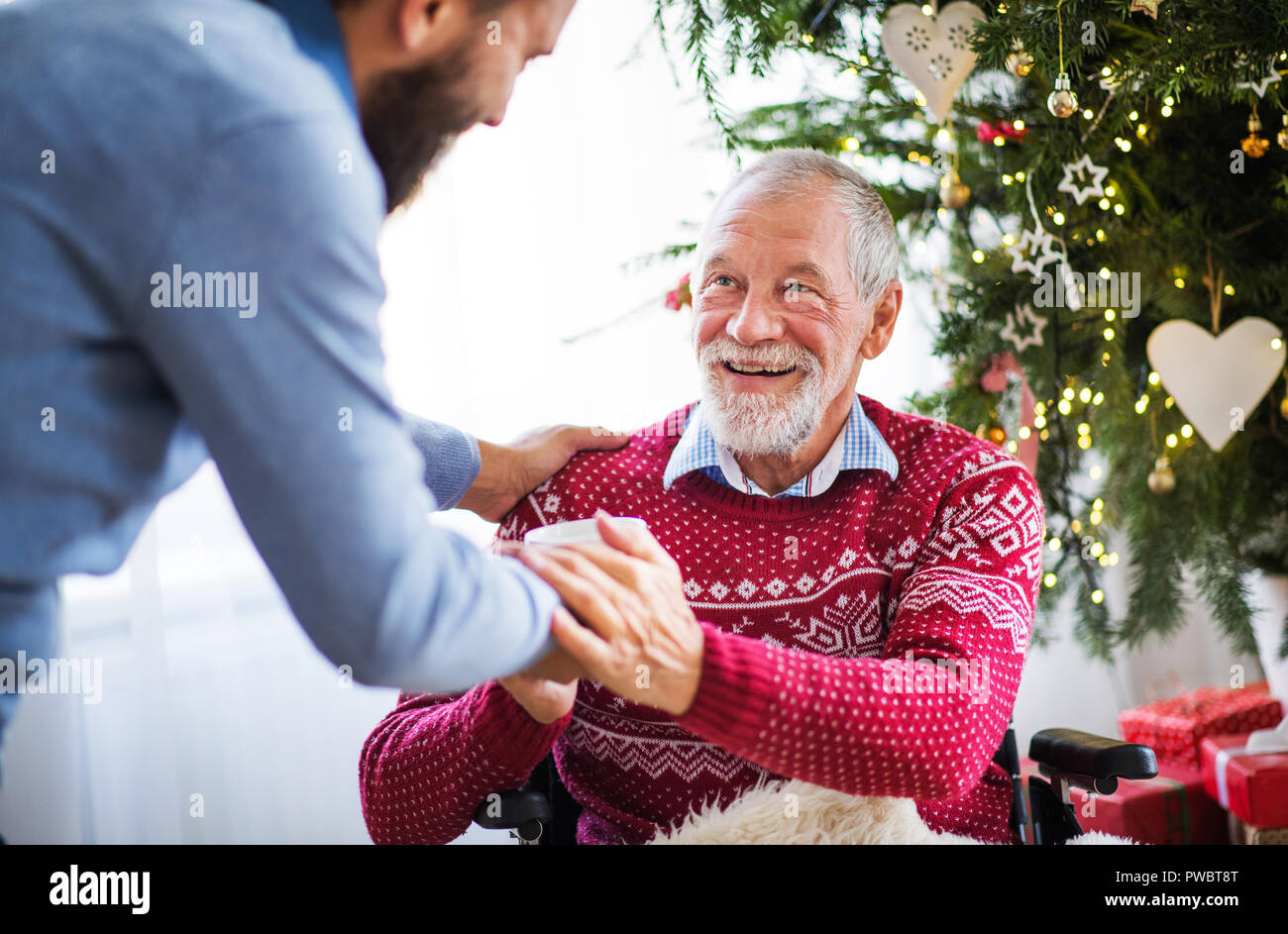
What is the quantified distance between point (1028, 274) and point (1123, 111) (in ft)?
1.07

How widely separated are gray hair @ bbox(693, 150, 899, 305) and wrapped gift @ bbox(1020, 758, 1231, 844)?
1497mm

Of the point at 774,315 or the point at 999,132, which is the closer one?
the point at 774,315

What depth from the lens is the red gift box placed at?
224 cm

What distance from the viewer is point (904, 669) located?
3.62 feet

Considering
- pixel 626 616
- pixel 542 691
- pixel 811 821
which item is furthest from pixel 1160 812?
pixel 626 616

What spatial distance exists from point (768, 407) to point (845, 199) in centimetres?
30

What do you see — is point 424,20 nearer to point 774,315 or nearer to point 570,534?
point 570,534

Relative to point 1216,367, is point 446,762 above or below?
below

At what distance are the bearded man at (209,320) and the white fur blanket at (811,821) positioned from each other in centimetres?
68

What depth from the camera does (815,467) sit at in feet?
4.78

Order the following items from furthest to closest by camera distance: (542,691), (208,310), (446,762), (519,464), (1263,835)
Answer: (1263,835) → (519,464) → (446,762) → (542,691) → (208,310)

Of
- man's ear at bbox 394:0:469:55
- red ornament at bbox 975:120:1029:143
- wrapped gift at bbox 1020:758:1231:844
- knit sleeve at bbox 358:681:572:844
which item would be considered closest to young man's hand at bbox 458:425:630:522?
knit sleeve at bbox 358:681:572:844

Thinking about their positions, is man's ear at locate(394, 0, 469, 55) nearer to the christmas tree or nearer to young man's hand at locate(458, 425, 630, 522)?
young man's hand at locate(458, 425, 630, 522)

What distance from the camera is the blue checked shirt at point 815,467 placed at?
1.43 meters
